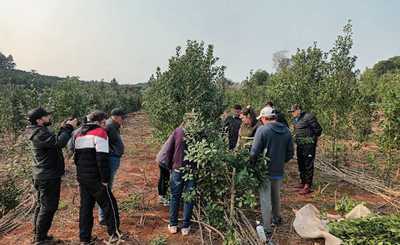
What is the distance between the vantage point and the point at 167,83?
6.99 meters

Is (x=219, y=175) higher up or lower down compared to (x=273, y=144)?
lower down

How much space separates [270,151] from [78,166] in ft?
9.48

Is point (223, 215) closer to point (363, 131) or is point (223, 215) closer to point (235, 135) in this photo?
point (235, 135)

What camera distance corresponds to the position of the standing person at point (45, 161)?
4.61 m

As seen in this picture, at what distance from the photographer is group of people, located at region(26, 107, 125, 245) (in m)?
4.56

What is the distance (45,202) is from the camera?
15.6ft

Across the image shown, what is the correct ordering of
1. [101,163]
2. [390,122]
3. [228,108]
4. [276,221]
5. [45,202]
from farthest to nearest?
[228,108]
[390,122]
[276,221]
[45,202]
[101,163]

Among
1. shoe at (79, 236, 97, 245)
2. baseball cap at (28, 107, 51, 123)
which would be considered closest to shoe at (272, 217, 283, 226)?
shoe at (79, 236, 97, 245)

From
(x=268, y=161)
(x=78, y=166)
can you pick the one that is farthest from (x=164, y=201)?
(x=268, y=161)

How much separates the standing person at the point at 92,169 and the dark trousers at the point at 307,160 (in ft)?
15.1

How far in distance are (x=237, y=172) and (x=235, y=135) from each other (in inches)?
100

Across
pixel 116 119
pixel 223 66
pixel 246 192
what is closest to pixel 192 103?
pixel 223 66

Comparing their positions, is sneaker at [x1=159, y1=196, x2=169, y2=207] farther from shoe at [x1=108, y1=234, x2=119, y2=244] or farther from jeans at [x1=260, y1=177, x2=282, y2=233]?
jeans at [x1=260, y1=177, x2=282, y2=233]

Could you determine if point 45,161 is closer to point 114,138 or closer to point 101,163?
point 101,163
